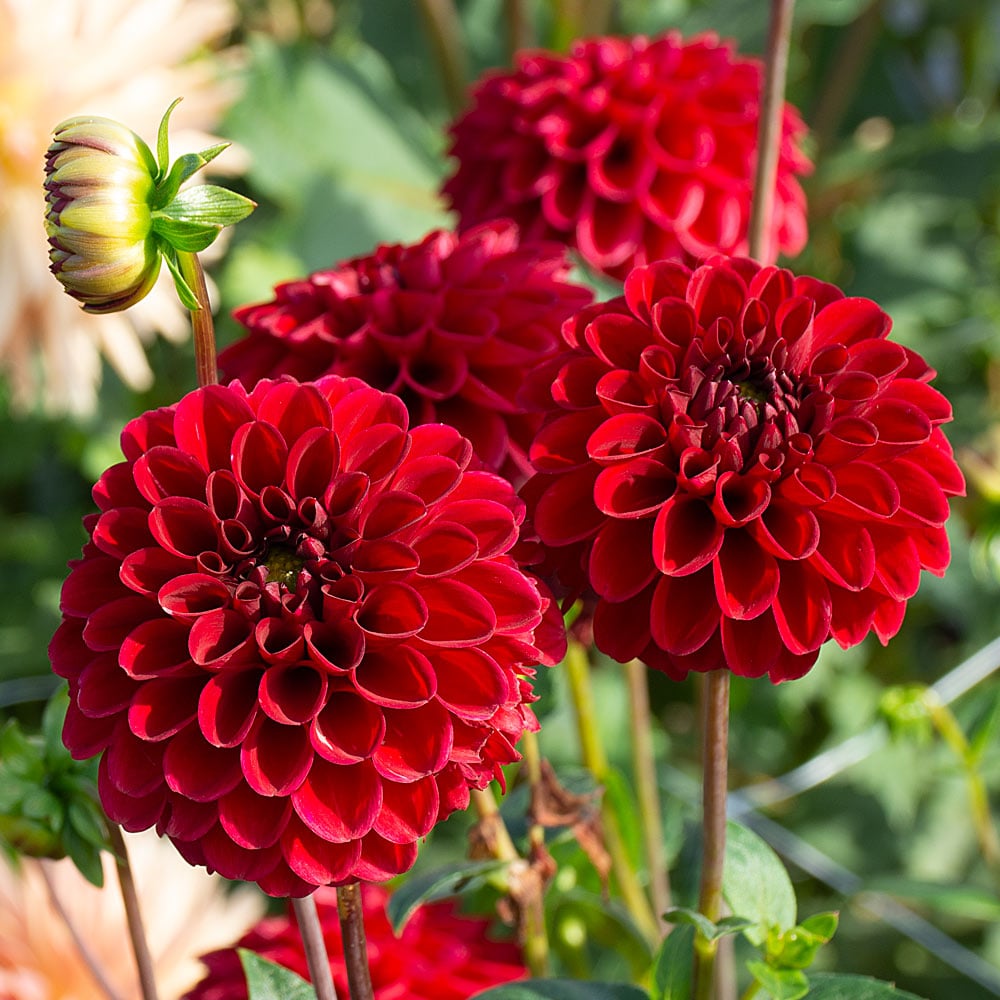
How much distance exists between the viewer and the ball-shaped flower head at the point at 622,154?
0.46 meters

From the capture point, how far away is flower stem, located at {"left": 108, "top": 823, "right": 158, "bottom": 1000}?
0.98ft

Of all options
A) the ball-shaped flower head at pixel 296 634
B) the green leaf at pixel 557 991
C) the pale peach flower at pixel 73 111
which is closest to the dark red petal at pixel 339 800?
the ball-shaped flower head at pixel 296 634

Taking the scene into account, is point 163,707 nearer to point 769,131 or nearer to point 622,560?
point 622,560

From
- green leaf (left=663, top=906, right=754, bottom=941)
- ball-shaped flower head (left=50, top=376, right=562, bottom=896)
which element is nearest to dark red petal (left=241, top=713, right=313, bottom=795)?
ball-shaped flower head (left=50, top=376, right=562, bottom=896)

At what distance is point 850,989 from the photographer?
0.30 metres

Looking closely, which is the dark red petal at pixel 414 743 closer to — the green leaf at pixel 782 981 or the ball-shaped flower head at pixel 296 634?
the ball-shaped flower head at pixel 296 634

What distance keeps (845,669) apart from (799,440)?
697 mm

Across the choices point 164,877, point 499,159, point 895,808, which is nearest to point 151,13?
point 499,159

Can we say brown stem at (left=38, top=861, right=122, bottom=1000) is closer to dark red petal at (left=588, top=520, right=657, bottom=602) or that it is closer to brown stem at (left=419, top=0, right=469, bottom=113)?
dark red petal at (left=588, top=520, right=657, bottom=602)

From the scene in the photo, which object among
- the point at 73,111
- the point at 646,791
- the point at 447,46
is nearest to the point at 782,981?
the point at 646,791

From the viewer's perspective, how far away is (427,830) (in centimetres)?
24

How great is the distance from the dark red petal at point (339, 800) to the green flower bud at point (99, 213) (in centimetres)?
10

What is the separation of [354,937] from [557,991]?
0.08m

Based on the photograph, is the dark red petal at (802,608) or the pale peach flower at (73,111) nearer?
the dark red petal at (802,608)
